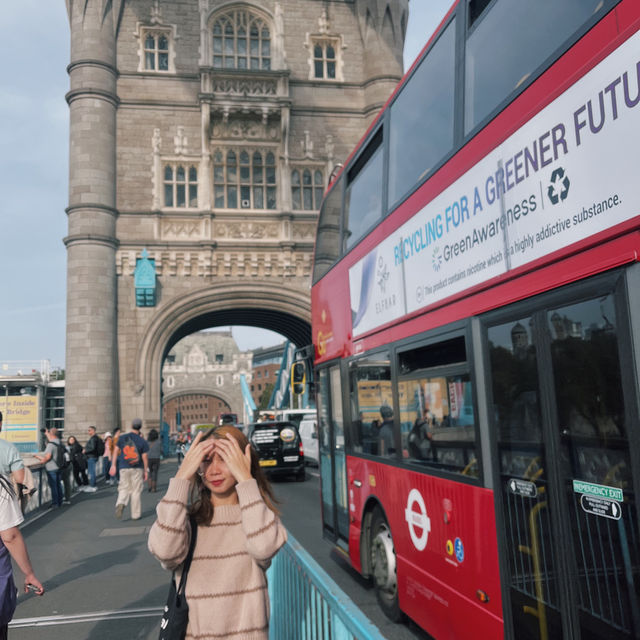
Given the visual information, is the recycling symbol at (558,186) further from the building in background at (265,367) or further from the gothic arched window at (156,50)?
the building in background at (265,367)

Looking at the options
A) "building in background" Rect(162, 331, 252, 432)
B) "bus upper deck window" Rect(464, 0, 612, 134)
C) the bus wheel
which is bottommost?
the bus wheel

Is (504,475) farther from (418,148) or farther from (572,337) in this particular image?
(418,148)

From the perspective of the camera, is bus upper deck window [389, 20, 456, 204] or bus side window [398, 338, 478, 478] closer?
bus side window [398, 338, 478, 478]

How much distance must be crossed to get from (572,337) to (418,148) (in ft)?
7.90

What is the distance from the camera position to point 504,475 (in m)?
3.35

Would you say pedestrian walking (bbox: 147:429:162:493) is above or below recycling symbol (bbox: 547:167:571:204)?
below

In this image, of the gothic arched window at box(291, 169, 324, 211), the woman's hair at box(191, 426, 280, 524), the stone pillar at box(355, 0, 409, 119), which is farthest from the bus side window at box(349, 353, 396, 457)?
the stone pillar at box(355, 0, 409, 119)

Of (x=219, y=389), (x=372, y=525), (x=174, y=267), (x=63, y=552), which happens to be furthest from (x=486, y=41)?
(x=219, y=389)

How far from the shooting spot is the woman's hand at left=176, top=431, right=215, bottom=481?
88.9 inches

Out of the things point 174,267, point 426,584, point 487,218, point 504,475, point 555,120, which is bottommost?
point 426,584

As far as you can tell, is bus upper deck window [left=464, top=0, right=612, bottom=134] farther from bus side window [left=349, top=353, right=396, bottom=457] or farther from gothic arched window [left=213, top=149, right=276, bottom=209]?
gothic arched window [left=213, top=149, right=276, bottom=209]

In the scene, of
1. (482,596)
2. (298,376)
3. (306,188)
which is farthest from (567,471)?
(306,188)

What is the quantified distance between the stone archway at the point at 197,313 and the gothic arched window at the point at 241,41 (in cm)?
830

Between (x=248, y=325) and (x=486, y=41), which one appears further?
Answer: (x=248, y=325)
